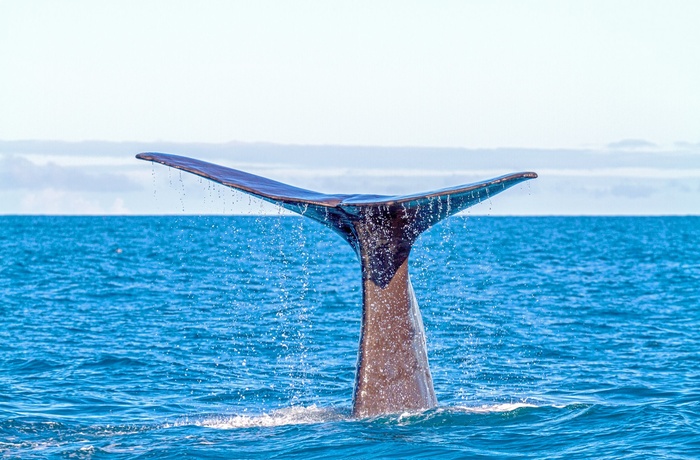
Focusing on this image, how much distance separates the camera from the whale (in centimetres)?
943

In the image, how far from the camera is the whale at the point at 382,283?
9430 mm

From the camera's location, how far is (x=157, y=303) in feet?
88.7

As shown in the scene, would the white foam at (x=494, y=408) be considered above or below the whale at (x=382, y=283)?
below

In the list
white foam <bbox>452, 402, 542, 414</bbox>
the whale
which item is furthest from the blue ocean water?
the whale

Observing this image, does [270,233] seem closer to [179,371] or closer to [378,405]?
[179,371]

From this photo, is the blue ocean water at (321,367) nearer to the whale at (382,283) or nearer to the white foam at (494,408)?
the white foam at (494,408)

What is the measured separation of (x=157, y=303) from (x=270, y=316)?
3920mm

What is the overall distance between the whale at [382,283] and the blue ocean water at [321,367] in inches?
13.8

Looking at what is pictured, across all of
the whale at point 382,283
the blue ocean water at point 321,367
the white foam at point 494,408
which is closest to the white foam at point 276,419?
the blue ocean water at point 321,367

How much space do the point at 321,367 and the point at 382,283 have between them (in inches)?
257

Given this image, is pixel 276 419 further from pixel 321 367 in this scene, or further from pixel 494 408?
pixel 321 367

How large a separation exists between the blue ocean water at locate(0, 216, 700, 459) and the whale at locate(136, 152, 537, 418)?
1.15 ft

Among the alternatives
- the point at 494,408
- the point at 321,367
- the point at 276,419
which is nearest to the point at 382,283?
the point at 276,419

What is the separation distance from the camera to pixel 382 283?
32.4ft
